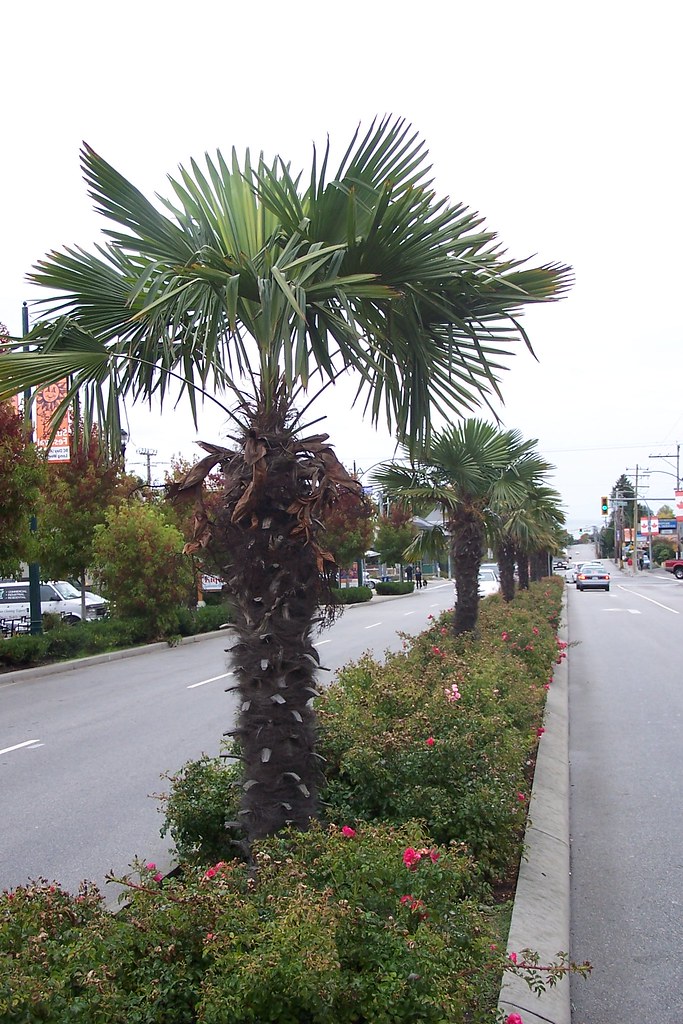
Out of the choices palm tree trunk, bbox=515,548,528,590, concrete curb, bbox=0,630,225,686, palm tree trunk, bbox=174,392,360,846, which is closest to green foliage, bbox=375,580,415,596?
palm tree trunk, bbox=515,548,528,590

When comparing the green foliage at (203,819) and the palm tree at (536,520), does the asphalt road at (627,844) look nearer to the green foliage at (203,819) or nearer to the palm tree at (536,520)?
the green foliage at (203,819)

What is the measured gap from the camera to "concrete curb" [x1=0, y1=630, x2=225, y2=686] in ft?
52.6

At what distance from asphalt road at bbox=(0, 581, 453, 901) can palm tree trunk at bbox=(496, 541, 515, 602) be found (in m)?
3.88

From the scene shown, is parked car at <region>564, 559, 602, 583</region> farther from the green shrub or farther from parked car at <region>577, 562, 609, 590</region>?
the green shrub

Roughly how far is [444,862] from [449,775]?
62.2 inches

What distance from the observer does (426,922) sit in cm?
307

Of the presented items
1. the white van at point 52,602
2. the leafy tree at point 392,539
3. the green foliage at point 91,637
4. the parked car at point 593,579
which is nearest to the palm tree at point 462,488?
the green foliage at point 91,637

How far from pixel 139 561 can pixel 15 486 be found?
6.16 m

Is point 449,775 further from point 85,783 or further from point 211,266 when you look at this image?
point 85,783

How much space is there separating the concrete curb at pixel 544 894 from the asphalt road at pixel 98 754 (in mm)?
2397

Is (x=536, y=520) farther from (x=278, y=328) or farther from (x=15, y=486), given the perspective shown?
(x=278, y=328)

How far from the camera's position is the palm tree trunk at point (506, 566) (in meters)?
19.7

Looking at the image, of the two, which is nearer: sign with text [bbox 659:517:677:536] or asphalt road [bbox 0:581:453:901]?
asphalt road [bbox 0:581:453:901]

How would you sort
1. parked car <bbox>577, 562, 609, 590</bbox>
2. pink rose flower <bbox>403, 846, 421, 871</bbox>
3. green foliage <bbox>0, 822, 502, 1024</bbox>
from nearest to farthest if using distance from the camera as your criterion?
green foliage <bbox>0, 822, 502, 1024</bbox>, pink rose flower <bbox>403, 846, 421, 871</bbox>, parked car <bbox>577, 562, 609, 590</bbox>
